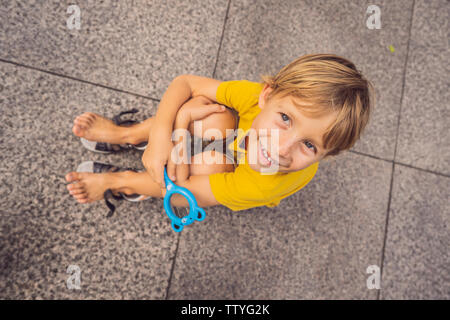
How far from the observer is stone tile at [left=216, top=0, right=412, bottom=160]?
1.30 m

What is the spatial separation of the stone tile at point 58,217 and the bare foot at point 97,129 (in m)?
0.08

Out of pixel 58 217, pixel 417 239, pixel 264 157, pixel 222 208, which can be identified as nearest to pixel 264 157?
pixel 264 157

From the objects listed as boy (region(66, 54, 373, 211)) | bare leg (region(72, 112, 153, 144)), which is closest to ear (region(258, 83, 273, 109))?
boy (region(66, 54, 373, 211))

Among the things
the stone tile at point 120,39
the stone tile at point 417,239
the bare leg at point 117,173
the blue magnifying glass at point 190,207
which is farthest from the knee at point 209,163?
the stone tile at point 417,239

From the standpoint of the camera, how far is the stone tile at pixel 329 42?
1.30m

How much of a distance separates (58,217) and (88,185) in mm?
174

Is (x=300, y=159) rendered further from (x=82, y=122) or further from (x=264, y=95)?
(x=82, y=122)

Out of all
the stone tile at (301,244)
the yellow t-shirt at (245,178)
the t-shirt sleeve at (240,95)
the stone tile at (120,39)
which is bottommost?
the stone tile at (301,244)

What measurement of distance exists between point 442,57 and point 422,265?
1.10 metres

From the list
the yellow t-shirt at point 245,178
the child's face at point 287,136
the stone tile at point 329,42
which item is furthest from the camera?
the stone tile at point 329,42

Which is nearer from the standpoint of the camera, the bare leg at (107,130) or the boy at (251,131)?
the boy at (251,131)

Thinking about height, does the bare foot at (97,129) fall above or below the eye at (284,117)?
below

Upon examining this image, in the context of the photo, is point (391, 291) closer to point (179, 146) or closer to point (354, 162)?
point (354, 162)

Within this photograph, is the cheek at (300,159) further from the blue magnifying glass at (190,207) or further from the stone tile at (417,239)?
the stone tile at (417,239)
